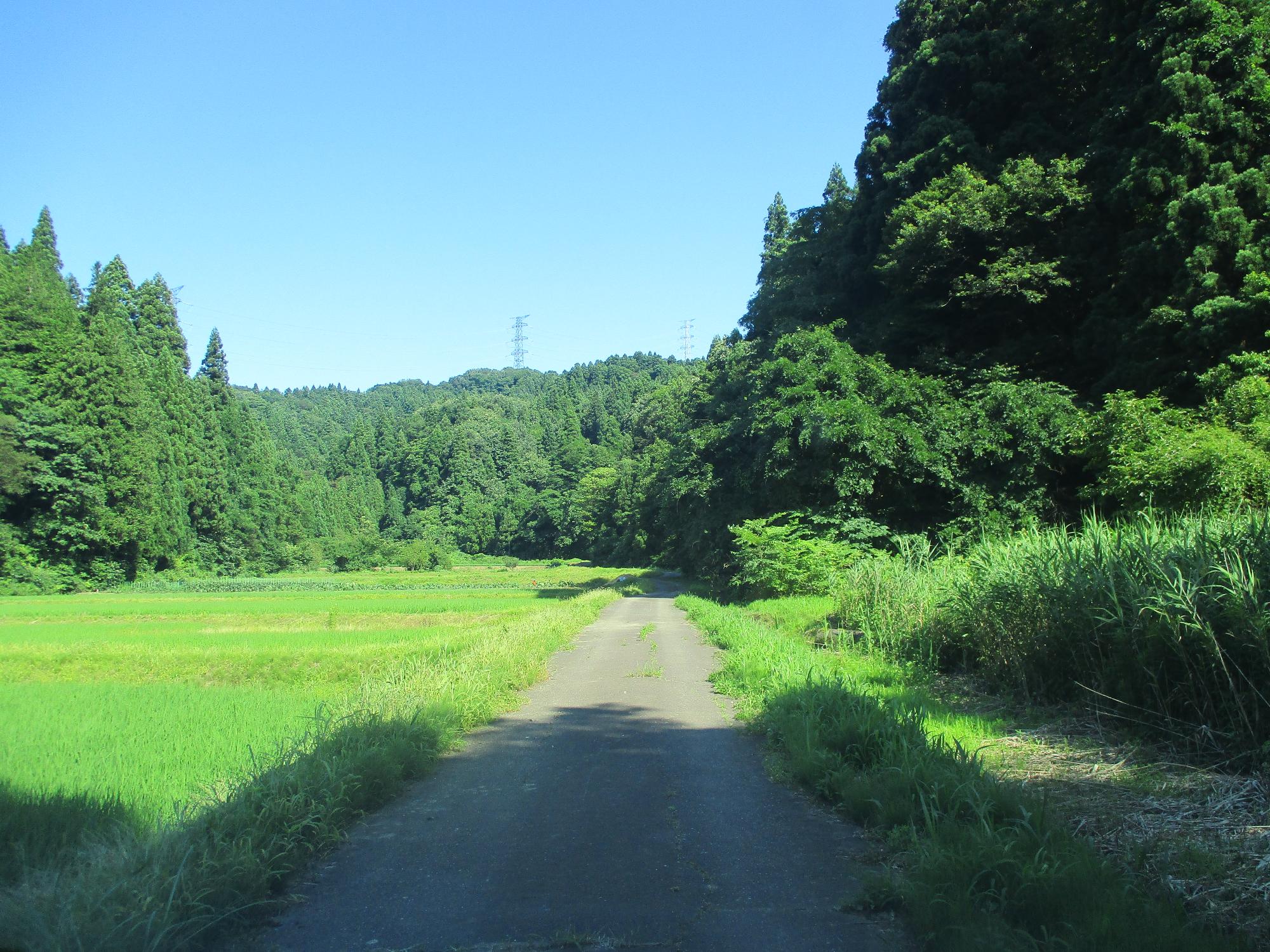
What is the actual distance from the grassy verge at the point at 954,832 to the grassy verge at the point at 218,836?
10.8 ft

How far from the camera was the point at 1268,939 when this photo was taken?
3.24 m

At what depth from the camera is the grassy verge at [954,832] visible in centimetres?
338

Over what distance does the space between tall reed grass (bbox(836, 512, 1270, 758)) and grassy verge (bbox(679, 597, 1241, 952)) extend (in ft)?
3.56

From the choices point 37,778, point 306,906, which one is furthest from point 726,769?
point 37,778

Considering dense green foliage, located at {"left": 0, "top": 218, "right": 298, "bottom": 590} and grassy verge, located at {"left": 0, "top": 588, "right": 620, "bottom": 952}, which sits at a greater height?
dense green foliage, located at {"left": 0, "top": 218, "right": 298, "bottom": 590}

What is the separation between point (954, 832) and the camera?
4340mm

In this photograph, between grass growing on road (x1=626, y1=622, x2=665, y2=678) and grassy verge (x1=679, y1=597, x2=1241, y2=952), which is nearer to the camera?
grassy verge (x1=679, y1=597, x2=1241, y2=952)

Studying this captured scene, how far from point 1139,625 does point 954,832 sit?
3.03m

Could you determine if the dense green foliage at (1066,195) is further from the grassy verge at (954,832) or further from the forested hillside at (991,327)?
the grassy verge at (954,832)

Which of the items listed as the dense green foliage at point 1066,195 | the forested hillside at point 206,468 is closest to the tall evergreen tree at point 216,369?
the forested hillside at point 206,468

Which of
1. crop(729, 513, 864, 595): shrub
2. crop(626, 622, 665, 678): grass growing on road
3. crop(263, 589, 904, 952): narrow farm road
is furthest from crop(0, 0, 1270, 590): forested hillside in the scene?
crop(263, 589, 904, 952): narrow farm road

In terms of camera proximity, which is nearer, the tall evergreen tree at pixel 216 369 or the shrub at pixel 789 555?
the shrub at pixel 789 555

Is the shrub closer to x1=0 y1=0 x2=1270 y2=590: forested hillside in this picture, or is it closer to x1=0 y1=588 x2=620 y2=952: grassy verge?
x1=0 y1=0 x2=1270 y2=590: forested hillside

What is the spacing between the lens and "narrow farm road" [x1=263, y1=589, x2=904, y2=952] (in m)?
3.70
